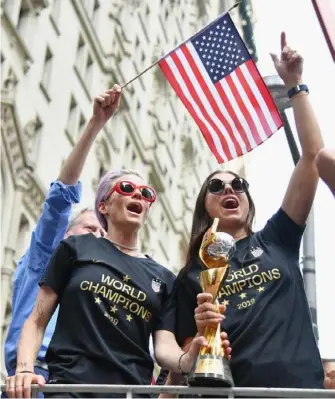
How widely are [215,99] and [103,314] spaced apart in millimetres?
3997

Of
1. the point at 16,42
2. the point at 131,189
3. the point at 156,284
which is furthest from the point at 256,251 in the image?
the point at 16,42

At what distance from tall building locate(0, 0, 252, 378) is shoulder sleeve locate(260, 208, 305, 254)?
15.4 meters

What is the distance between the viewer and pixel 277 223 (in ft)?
17.4

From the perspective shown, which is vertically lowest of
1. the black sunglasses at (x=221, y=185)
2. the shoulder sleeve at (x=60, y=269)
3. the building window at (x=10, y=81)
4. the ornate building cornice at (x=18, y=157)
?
the shoulder sleeve at (x=60, y=269)

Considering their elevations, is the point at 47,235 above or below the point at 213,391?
above

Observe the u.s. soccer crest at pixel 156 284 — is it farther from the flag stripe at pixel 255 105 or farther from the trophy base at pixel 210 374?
the flag stripe at pixel 255 105

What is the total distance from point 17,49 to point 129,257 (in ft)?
59.2

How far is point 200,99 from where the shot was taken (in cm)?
857

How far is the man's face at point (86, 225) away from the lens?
21.5 ft

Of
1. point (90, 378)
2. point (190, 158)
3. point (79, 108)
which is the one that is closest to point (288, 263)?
point (90, 378)

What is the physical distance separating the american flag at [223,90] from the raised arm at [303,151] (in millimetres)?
2227

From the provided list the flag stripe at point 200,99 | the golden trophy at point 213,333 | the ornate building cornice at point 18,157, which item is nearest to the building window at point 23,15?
the ornate building cornice at point 18,157

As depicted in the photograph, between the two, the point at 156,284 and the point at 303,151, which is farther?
the point at 303,151

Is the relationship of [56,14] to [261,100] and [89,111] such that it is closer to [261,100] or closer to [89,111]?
[89,111]
